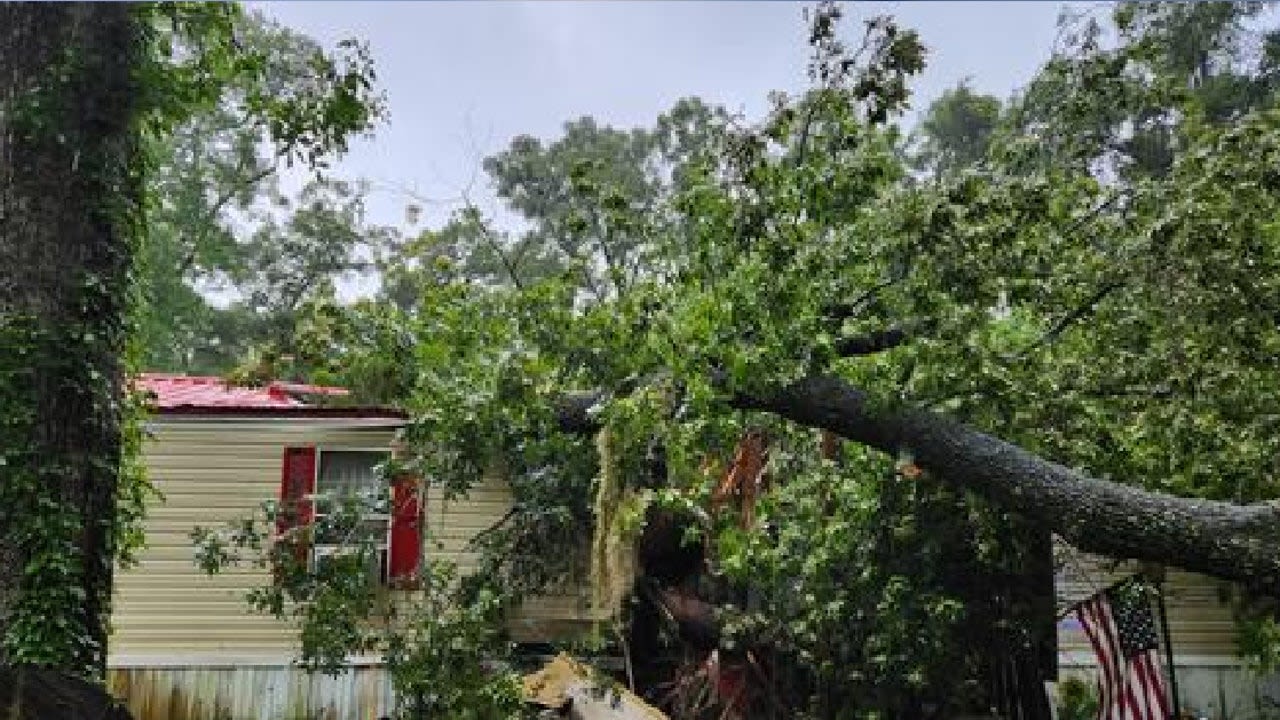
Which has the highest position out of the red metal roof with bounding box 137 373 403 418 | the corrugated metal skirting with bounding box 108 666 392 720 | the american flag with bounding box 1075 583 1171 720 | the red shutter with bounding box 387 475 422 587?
the red metal roof with bounding box 137 373 403 418

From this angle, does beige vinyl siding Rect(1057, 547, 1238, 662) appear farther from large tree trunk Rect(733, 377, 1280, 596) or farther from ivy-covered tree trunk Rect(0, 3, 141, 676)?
ivy-covered tree trunk Rect(0, 3, 141, 676)

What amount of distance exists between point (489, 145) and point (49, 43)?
23.0 feet

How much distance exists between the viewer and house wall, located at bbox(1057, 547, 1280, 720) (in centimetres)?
1353

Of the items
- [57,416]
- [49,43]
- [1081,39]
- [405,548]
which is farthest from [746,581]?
[49,43]

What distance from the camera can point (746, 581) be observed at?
9.73 m

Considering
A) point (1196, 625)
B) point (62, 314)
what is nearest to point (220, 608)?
point (62, 314)

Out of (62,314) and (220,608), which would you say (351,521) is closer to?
(220,608)

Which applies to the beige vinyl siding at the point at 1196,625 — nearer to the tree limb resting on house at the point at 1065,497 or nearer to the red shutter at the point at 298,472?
the tree limb resting on house at the point at 1065,497

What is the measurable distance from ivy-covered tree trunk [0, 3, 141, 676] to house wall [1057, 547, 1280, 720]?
1080 cm

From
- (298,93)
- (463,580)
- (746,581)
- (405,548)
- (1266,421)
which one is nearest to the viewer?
(298,93)

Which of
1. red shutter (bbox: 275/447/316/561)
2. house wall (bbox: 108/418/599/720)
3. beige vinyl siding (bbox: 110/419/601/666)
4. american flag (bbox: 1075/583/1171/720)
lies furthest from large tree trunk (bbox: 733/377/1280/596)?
red shutter (bbox: 275/447/316/561)

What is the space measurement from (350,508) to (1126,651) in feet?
20.2

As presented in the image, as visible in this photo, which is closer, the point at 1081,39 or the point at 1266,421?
the point at 1266,421

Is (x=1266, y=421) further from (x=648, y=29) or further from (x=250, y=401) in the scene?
(x=250, y=401)
